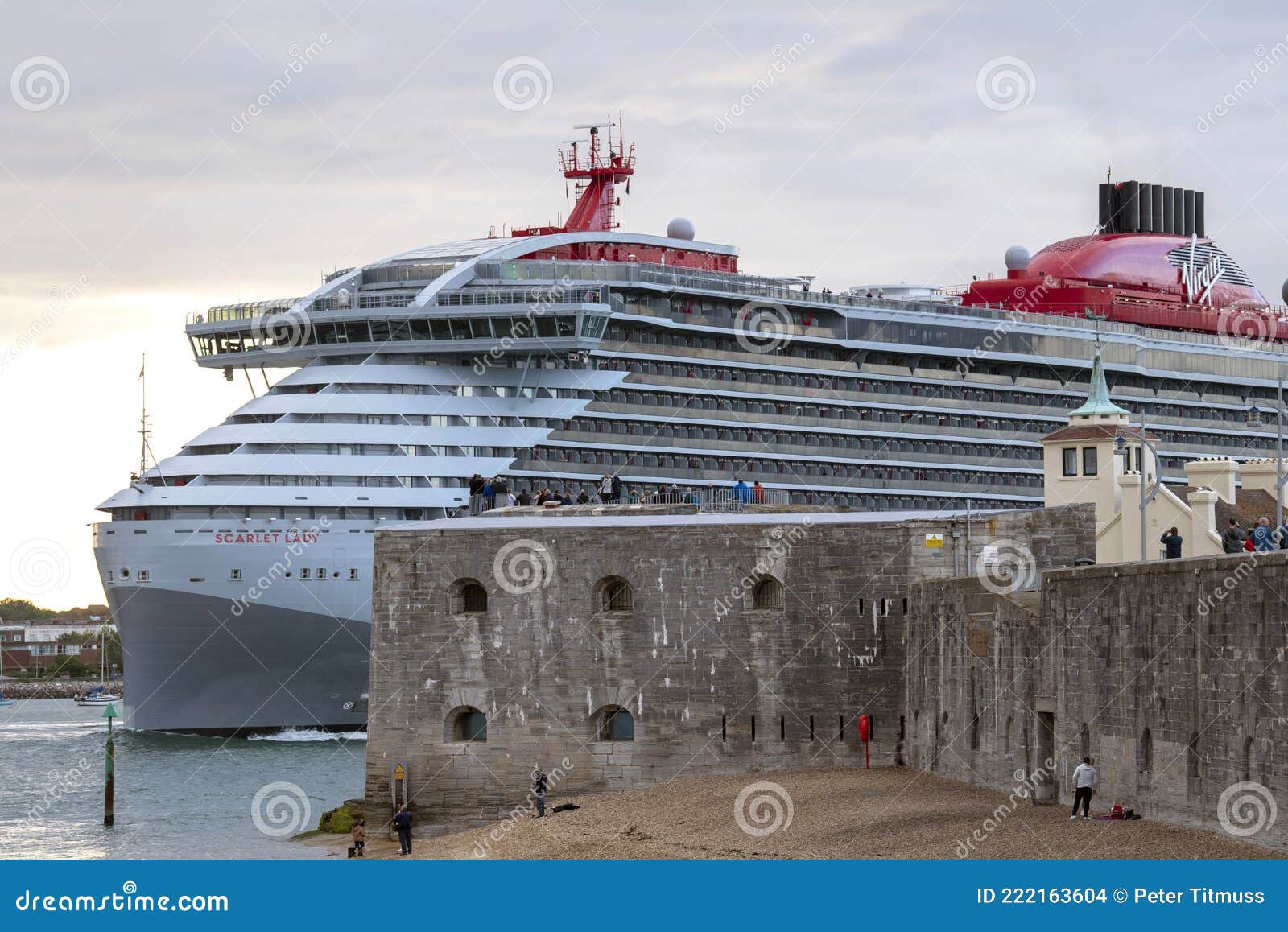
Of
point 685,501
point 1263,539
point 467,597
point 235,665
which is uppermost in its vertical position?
point 685,501

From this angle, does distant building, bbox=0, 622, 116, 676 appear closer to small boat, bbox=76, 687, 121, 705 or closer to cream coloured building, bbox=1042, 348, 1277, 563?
small boat, bbox=76, 687, 121, 705

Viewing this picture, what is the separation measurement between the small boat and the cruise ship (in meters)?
67.3

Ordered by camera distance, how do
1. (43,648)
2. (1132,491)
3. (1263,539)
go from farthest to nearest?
(43,648) < (1132,491) < (1263,539)

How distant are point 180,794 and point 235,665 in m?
11.0

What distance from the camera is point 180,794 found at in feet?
166

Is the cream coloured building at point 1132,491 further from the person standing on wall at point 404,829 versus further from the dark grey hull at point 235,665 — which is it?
the dark grey hull at point 235,665

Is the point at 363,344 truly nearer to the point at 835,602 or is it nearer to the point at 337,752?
the point at 337,752

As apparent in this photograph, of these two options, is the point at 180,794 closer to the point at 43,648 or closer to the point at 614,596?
the point at 614,596

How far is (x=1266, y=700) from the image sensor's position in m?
22.9

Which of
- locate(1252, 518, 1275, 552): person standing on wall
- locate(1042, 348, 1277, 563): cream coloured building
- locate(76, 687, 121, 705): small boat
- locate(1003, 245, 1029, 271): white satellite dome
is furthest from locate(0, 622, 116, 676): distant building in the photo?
locate(1252, 518, 1275, 552): person standing on wall

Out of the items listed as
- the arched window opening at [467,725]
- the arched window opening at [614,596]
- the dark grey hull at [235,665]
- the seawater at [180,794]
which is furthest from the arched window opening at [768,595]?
the dark grey hull at [235,665]

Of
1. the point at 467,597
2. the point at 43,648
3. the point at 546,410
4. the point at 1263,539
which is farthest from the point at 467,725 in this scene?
the point at 43,648

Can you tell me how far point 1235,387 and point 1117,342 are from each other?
7.72 meters

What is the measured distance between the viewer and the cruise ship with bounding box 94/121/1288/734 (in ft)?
200
